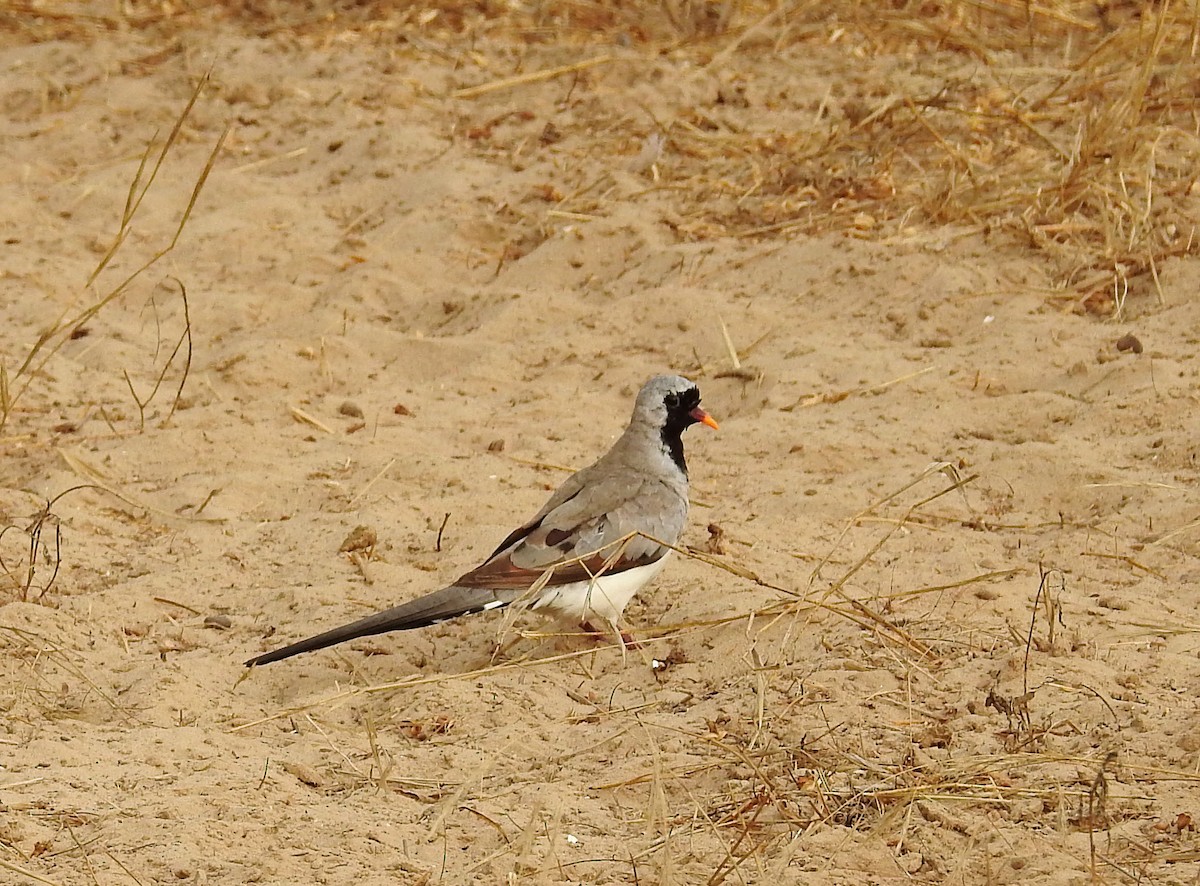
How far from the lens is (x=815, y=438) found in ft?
17.3

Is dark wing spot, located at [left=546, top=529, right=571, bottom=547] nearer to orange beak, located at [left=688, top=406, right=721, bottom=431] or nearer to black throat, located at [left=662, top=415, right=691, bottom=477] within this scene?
black throat, located at [left=662, top=415, right=691, bottom=477]

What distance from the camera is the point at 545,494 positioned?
5109 millimetres

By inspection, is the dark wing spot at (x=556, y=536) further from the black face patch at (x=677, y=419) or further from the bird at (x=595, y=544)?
the black face patch at (x=677, y=419)

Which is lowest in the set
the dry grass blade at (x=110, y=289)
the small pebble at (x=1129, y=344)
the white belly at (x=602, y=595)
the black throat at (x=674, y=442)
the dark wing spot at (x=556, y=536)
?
the small pebble at (x=1129, y=344)


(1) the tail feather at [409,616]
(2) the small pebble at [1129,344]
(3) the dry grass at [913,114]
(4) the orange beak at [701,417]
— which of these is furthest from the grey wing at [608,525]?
(3) the dry grass at [913,114]

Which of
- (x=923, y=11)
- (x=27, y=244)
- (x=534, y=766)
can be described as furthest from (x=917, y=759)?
(x=923, y=11)

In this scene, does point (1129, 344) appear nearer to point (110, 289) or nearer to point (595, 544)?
point (595, 544)

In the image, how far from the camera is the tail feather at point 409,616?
3.96 meters

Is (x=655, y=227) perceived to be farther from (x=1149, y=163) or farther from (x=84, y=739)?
(x=84, y=739)

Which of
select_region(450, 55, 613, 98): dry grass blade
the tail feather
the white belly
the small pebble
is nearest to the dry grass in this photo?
select_region(450, 55, 613, 98): dry grass blade

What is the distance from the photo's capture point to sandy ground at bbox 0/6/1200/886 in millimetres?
3221

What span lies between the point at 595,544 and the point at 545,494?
76cm

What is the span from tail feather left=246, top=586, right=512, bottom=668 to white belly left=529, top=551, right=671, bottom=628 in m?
0.16

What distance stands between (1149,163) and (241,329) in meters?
3.49
